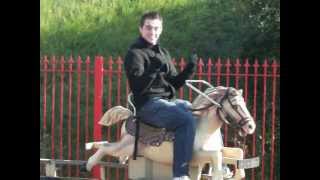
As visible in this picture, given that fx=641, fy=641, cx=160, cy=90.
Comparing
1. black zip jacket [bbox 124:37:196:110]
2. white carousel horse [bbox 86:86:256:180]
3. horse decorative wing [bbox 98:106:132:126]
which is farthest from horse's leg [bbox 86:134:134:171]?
black zip jacket [bbox 124:37:196:110]

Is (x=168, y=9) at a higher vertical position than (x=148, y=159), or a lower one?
higher

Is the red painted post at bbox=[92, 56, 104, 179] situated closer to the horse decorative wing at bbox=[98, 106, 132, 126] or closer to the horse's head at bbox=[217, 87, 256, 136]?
the horse decorative wing at bbox=[98, 106, 132, 126]

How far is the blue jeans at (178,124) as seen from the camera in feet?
18.7

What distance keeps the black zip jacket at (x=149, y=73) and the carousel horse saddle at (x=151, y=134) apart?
0.19 m

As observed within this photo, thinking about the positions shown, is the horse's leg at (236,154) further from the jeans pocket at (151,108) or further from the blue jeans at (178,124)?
the jeans pocket at (151,108)

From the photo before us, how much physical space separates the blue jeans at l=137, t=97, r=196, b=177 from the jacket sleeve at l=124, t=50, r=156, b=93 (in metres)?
0.18

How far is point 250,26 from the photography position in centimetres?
845

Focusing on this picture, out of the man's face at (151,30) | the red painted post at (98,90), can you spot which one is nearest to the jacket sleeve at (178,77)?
the man's face at (151,30)

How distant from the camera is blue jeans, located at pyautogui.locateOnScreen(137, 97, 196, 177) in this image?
5711mm

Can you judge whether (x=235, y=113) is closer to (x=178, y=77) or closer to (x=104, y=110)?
(x=178, y=77)

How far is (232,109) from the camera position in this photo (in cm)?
575
